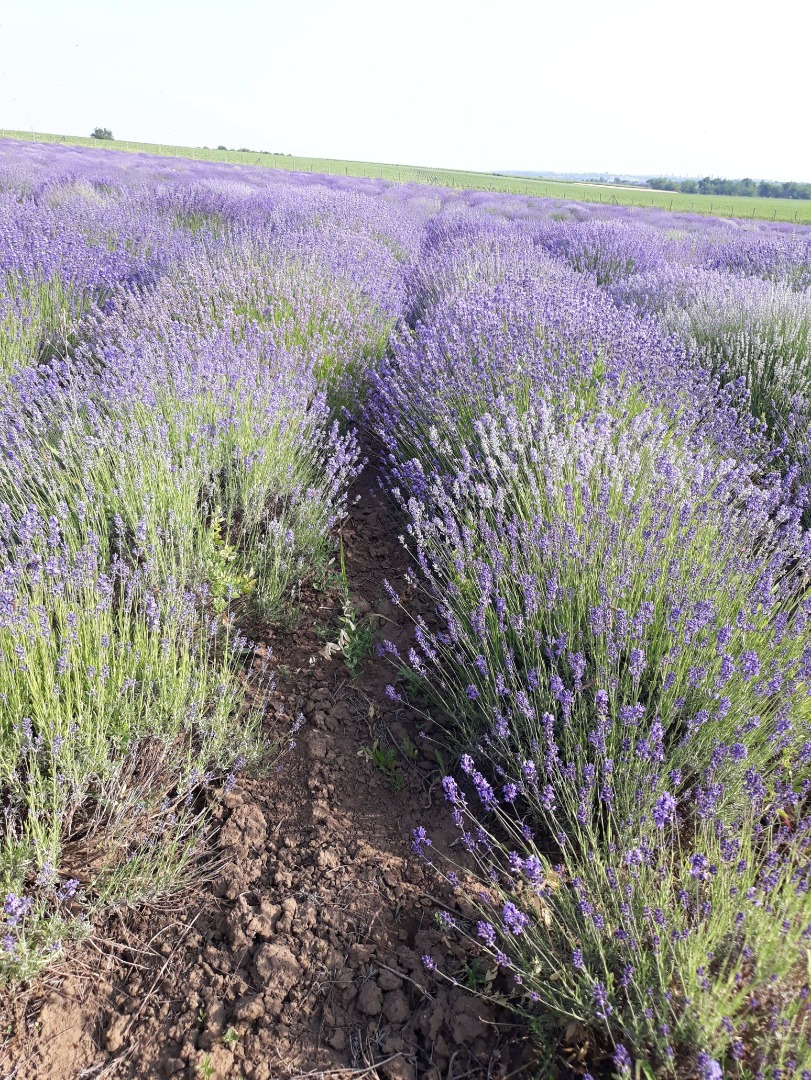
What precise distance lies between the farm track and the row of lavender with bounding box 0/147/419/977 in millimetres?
134

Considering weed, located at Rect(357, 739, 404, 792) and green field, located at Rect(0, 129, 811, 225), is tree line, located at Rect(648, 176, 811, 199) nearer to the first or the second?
green field, located at Rect(0, 129, 811, 225)

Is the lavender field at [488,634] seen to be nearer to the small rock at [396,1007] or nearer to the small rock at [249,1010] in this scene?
A: the small rock at [396,1007]

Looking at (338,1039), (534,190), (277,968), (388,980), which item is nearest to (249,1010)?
(277,968)

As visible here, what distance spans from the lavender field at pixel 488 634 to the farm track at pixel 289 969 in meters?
0.07

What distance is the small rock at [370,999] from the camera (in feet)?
4.94

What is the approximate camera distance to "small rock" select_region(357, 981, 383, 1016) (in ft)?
4.94

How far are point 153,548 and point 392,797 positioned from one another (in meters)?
1.14

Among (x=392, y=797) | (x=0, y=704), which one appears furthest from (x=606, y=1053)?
(x=0, y=704)

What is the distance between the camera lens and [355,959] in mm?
1596

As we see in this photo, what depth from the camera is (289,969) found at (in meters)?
1.56

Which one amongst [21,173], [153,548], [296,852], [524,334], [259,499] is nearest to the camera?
[296,852]

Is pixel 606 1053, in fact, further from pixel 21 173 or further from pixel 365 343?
pixel 21 173

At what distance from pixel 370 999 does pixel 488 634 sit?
1.05 meters

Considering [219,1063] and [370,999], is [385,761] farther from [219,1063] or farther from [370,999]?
[219,1063]
